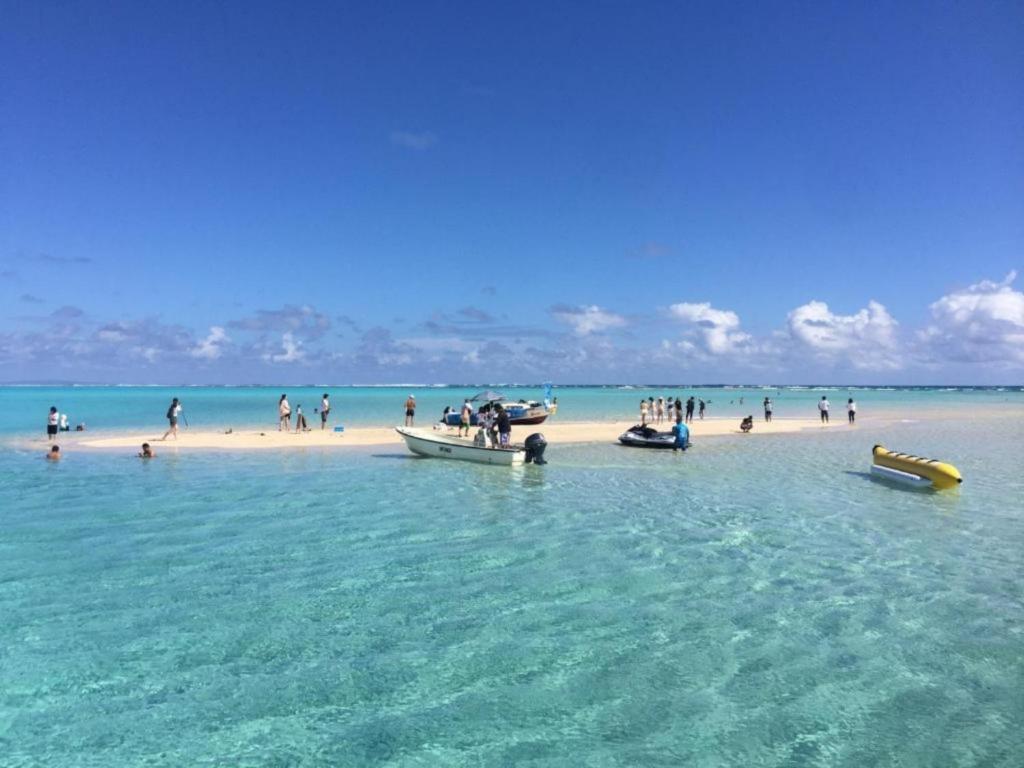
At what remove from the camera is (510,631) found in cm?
811

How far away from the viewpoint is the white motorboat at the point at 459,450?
23.3m

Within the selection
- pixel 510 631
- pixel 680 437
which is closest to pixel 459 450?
pixel 680 437

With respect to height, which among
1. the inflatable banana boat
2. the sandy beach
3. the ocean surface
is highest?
the inflatable banana boat

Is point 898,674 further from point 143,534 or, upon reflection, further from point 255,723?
point 143,534

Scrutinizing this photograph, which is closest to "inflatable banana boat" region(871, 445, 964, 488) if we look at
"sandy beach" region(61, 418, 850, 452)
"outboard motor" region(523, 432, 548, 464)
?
"outboard motor" region(523, 432, 548, 464)

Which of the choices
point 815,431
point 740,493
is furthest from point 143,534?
point 815,431

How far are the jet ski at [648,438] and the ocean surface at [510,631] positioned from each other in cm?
1175

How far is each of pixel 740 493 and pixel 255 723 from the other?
14.3 m

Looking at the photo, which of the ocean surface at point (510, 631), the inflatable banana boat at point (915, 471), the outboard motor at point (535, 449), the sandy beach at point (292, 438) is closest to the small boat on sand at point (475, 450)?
the outboard motor at point (535, 449)

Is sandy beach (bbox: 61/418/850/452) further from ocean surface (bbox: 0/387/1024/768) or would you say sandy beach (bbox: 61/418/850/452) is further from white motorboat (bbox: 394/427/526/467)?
ocean surface (bbox: 0/387/1024/768)

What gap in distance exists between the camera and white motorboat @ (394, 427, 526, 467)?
2334cm

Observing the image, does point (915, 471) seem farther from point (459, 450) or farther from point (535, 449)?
point (459, 450)

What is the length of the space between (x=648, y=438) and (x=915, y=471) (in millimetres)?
11820

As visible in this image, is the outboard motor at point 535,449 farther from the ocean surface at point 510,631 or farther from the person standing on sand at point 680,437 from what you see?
the person standing on sand at point 680,437
